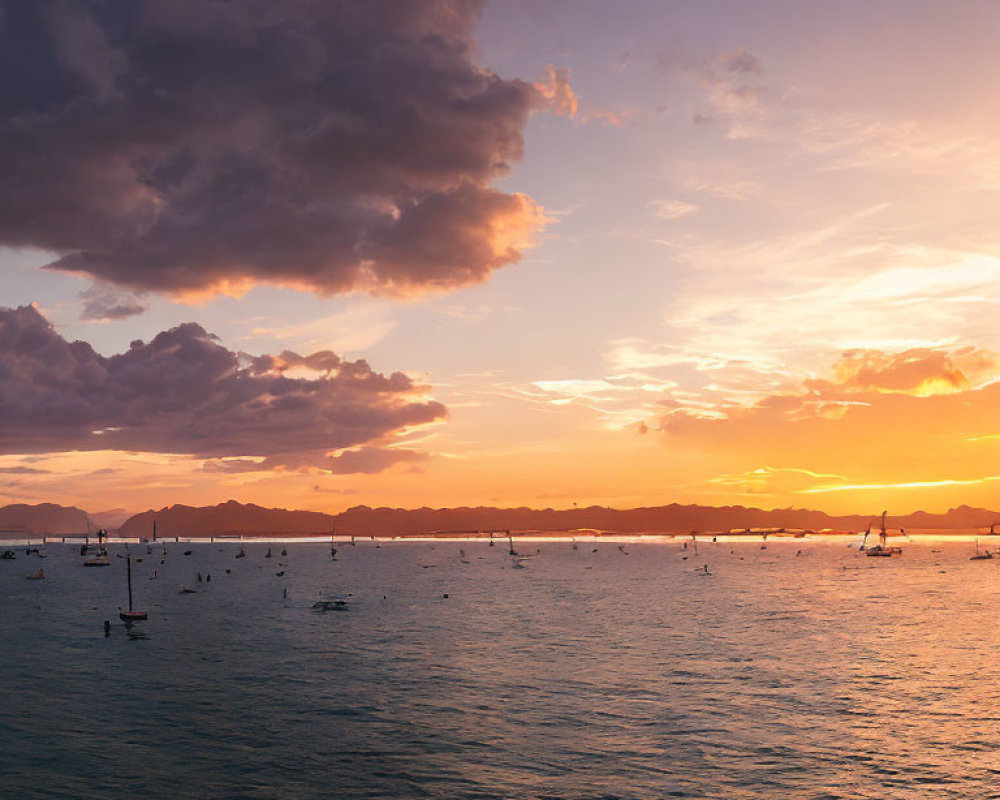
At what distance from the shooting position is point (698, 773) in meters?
50.8

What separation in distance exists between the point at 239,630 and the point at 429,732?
230 feet

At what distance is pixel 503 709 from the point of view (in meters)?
67.4

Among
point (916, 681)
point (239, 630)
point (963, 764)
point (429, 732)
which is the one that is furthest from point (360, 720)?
point (239, 630)

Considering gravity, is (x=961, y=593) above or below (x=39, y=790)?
below

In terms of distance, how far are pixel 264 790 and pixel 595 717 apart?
2748 cm

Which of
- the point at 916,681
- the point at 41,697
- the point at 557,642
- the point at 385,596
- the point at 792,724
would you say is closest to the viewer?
the point at 792,724

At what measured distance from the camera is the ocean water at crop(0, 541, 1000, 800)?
164ft

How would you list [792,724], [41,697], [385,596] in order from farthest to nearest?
1. [385,596]
2. [41,697]
3. [792,724]

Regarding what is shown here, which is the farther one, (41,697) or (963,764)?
(41,697)

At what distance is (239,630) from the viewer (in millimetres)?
120812

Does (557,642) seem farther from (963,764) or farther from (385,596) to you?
(385,596)

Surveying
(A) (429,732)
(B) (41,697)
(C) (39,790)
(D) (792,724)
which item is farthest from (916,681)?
(B) (41,697)

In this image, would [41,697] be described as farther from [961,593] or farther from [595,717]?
[961,593]

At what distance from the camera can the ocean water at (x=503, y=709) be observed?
49.9 m
